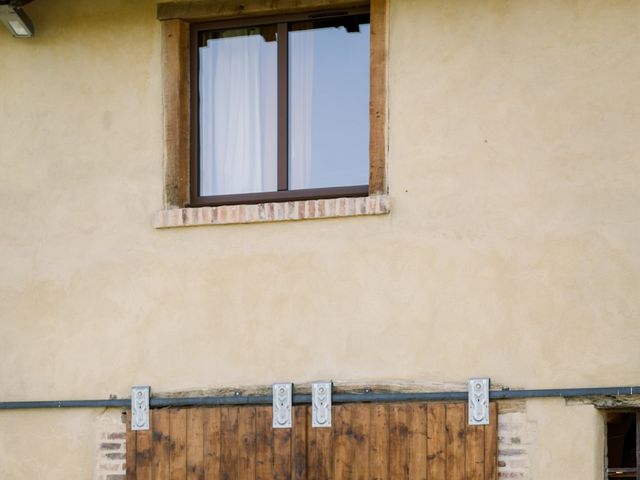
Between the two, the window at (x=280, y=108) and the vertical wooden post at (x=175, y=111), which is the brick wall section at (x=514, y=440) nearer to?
the window at (x=280, y=108)

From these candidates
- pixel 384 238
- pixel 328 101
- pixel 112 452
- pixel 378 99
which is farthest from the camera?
pixel 328 101

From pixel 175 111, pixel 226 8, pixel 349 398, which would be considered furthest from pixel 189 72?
pixel 349 398

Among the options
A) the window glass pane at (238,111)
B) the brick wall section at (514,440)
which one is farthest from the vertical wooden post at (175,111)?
the brick wall section at (514,440)

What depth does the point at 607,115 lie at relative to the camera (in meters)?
10.9

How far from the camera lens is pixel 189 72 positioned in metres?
12.1

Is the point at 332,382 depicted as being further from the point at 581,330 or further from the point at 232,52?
the point at 232,52

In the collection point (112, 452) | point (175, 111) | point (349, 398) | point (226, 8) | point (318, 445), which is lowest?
Answer: point (112, 452)

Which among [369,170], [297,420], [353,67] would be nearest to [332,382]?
[297,420]

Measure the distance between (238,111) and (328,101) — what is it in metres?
0.63

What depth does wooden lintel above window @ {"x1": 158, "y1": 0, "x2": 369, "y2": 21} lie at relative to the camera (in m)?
11.8

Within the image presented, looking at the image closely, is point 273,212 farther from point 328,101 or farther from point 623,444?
point 623,444

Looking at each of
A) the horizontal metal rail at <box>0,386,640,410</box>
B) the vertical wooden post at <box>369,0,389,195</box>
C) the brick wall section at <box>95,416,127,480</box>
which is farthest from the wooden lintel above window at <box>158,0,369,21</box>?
the brick wall section at <box>95,416,127,480</box>

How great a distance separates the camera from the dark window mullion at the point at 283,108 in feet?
38.7

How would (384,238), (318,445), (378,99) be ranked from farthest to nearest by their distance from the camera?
(378,99), (384,238), (318,445)
